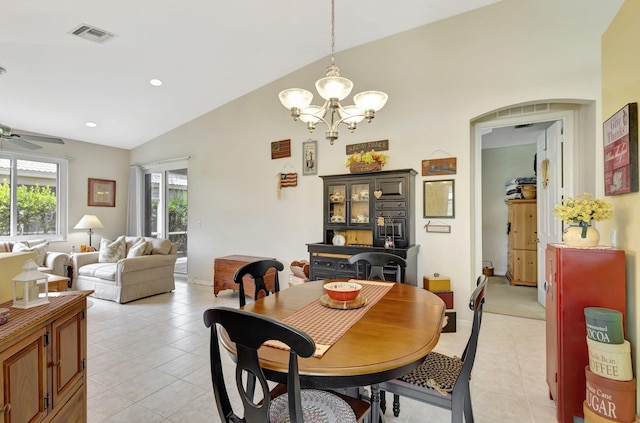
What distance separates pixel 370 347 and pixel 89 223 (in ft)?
20.8

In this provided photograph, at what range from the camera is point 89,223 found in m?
5.81

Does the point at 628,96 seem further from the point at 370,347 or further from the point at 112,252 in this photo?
the point at 112,252

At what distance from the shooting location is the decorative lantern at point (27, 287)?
1475 mm

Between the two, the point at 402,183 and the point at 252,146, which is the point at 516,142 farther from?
the point at 252,146

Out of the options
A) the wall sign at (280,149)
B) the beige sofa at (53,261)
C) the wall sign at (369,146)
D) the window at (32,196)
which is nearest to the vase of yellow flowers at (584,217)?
the wall sign at (369,146)

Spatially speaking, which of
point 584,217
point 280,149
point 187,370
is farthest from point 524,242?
point 187,370

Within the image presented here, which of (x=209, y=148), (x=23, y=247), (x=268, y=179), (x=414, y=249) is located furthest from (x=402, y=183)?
(x=23, y=247)

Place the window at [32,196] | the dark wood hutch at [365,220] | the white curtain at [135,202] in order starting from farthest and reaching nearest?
the white curtain at [135,202]
the window at [32,196]
the dark wood hutch at [365,220]

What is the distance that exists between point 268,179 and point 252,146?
2.14 feet

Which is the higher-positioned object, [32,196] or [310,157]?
[310,157]

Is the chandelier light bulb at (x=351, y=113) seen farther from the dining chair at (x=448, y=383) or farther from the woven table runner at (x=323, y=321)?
the dining chair at (x=448, y=383)

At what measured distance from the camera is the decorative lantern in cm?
147

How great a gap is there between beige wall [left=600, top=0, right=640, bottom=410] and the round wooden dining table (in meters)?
1.07

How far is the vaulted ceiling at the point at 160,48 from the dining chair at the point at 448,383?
3.32 meters
